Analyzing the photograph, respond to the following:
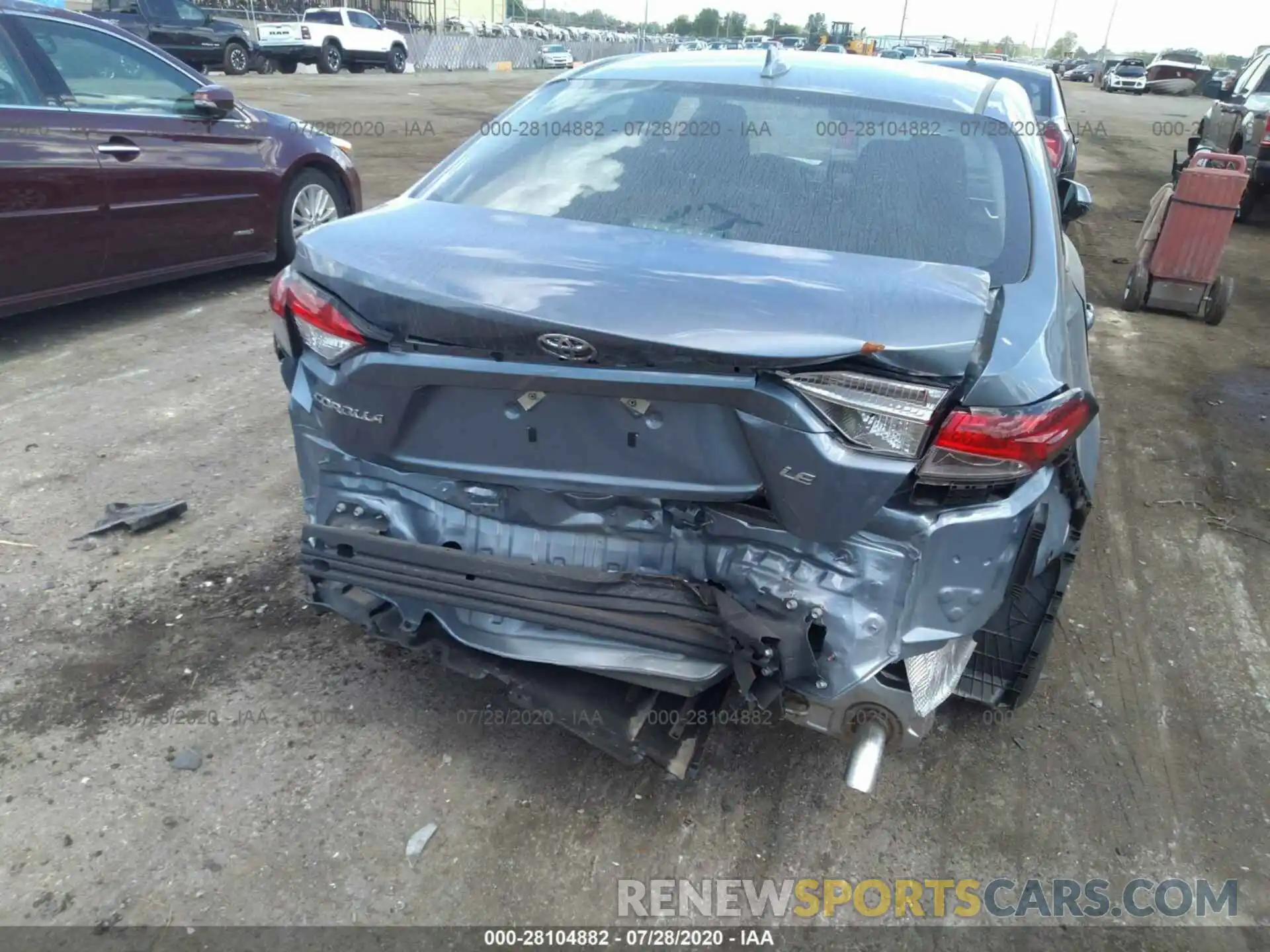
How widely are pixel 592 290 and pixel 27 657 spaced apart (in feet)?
7.05

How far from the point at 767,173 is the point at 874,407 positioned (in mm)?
1114

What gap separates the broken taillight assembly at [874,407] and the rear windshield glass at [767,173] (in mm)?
630

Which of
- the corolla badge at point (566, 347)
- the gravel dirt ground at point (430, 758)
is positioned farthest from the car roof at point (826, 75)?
the gravel dirt ground at point (430, 758)

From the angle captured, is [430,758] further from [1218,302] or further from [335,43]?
[335,43]

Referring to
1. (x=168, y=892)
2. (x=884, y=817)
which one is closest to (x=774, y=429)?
(x=884, y=817)

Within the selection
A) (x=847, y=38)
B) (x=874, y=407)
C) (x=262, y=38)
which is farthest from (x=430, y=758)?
(x=847, y=38)

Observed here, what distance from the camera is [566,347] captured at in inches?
77.2

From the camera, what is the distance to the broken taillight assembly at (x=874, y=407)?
1.88 metres

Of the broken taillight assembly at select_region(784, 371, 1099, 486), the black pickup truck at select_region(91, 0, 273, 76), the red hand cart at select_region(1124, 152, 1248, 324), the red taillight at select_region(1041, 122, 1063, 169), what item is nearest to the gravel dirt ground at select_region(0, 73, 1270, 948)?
the broken taillight assembly at select_region(784, 371, 1099, 486)

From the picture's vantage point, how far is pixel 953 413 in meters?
1.92

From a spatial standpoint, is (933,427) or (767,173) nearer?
(933,427)

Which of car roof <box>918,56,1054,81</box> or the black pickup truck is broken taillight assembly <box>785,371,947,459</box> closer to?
car roof <box>918,56,1054,81</box>

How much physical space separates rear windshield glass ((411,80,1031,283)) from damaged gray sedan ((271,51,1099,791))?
2 cm

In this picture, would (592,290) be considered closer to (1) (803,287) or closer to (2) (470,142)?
(1) (803,287)
